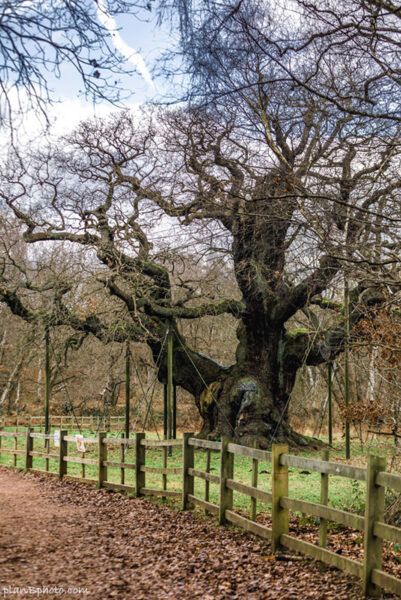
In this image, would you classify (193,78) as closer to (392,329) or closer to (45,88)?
(45,88)

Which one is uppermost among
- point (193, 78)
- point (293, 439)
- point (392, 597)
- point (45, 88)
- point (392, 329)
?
point (193, 78)

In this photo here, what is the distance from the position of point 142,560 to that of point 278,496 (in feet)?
4.96

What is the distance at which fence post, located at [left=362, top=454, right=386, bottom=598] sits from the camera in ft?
14.8

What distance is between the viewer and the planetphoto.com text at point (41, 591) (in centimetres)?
492

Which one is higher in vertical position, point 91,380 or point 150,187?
point 150,187

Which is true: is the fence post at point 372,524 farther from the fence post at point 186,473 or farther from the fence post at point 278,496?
the fence post at point 186,473

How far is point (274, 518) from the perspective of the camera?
5898mm

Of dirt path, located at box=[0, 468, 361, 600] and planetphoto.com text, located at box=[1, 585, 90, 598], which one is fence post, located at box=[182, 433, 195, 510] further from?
planetphoto.com text, located at box=[1, 585, 90, 598]

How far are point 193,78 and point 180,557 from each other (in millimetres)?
4780

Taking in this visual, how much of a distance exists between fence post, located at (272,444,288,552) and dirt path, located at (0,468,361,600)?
25 centimetres

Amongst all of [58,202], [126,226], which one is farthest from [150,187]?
[58,202]

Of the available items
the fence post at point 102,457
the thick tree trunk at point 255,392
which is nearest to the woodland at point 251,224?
the thick tree trunk at point 255,392

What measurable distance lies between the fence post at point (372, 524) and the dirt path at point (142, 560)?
0.15 meters

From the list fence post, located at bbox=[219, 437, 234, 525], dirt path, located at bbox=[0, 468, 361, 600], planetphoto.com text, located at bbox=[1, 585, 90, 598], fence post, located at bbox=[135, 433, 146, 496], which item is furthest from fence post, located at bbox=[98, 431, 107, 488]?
planetphoto.com text, located at bbox=[1, 585, 90, 598]
